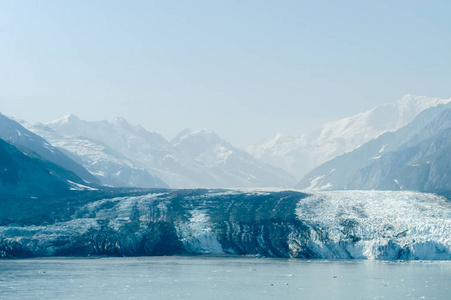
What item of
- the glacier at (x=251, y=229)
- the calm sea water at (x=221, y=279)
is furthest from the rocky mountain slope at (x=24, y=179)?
the calm sea water at (x=221, y=279)

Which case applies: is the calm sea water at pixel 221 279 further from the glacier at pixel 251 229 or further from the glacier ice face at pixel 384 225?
the glacier at pixel 251 229

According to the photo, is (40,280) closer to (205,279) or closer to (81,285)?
(81,285)

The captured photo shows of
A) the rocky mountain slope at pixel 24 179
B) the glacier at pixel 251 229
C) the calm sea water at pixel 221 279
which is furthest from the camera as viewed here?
the rocky mountain slope at pixel 24 179

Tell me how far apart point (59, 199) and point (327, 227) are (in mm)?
65161

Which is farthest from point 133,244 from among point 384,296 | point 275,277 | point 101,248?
point 384,296

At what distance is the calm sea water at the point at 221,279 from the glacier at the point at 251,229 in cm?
755

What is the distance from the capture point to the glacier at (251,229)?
417ft

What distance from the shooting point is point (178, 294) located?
262ft

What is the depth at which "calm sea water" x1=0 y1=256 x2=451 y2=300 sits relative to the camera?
261 ft

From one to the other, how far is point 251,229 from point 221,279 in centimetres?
4350

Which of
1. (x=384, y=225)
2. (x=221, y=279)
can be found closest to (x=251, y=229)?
(x=384, y=225)

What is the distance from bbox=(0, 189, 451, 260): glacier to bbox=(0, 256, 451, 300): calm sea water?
755cm

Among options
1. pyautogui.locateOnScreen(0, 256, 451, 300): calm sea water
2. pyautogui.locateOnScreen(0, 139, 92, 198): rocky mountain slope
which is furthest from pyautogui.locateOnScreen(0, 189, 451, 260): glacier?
pyautogui.locateOnScreen(0, 139, 92, 198): rocky mountain slope

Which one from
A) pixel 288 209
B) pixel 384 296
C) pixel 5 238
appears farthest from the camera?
pixel 288 209
